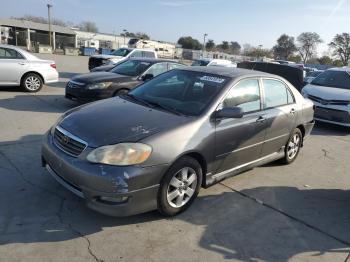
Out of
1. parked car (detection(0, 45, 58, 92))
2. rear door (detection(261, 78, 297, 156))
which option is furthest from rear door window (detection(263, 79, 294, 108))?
parked car (detection(0, 45, 58, 92))

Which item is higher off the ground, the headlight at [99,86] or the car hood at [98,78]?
the car hood at [98,78]

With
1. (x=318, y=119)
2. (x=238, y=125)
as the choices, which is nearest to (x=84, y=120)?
(x=238, y=125)

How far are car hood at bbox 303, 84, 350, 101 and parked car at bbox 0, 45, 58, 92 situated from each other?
7.94 meters

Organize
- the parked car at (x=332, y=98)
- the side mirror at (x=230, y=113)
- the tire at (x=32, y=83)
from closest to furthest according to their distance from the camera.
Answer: the side mirror at (x=230, y=113), the parked car at (x=332, y=98), the tire at (x=32, y=83)

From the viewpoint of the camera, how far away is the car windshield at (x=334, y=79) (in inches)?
412

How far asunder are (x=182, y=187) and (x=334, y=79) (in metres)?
8.38

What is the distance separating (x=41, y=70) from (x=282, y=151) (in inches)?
329

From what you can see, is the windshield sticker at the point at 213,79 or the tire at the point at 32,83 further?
the tire at the point at 32,83

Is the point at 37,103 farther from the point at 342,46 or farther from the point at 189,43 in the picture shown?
the point at 189,43

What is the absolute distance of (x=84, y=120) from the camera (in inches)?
165

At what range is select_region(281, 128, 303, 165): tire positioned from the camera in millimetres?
6102

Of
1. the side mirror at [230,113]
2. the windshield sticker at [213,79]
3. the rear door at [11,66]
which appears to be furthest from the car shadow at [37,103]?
the side mirror at [230,113]

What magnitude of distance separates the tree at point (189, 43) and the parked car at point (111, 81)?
292 ft

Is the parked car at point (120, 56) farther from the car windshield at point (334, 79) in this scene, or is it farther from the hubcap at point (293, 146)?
the hubcap at point (293, 146)
